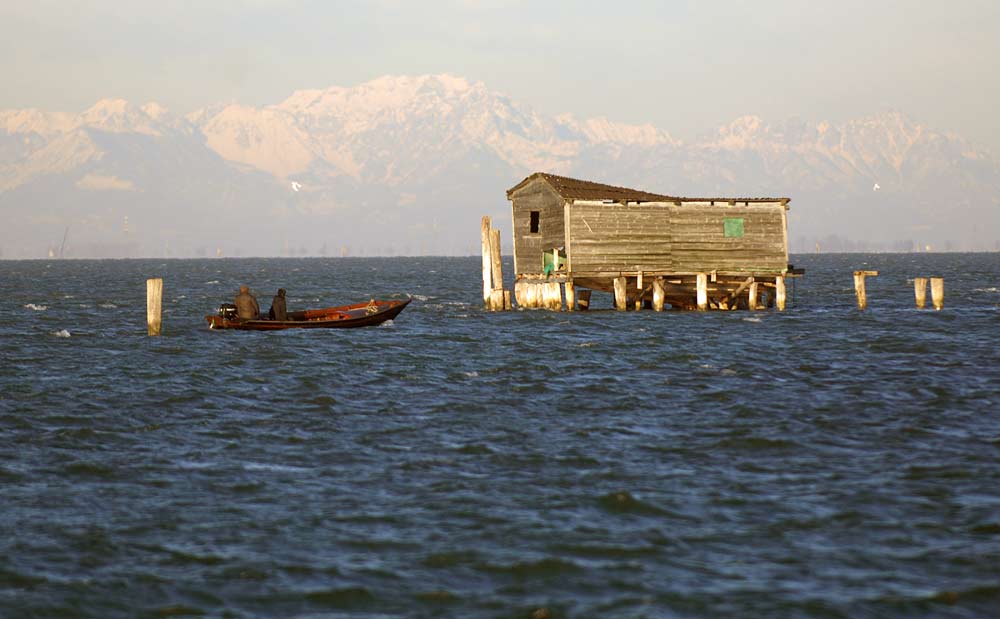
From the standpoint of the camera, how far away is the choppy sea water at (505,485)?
12.4 metres

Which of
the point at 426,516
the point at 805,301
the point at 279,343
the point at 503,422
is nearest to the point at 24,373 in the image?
the point at 279,343

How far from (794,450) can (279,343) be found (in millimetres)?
23144

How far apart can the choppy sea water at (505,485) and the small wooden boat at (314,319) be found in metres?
7.28

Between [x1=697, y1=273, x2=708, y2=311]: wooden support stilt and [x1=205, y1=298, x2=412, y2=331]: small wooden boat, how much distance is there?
12.8 metres

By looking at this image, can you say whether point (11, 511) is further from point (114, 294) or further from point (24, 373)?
point (114, 294)

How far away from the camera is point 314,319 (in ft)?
143

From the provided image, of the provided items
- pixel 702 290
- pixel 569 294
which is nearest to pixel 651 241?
pixel 702 290

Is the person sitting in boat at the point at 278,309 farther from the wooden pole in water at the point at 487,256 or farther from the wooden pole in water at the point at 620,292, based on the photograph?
the wooden pole in water at the point at 620,292

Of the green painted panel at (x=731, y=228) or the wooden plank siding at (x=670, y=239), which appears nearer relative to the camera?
the wooden plank siding at (x=670, y=239)

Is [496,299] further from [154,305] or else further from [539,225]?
[154,305]

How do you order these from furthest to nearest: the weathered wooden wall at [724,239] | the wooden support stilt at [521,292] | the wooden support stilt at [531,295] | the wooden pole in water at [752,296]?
1. the wooden support stilt at [521,292]
2. the wooden support stilt at [531,295]
3. the wooden pole in water at [752,296]
4. the weathered wooden wall at [724,239]

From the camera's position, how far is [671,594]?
1223 centimetres

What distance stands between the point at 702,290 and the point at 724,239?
7.77 ft

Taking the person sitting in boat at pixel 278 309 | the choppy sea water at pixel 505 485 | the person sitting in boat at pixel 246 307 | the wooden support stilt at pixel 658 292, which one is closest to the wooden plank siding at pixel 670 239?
the wooden support stilt at pixel 658 292
